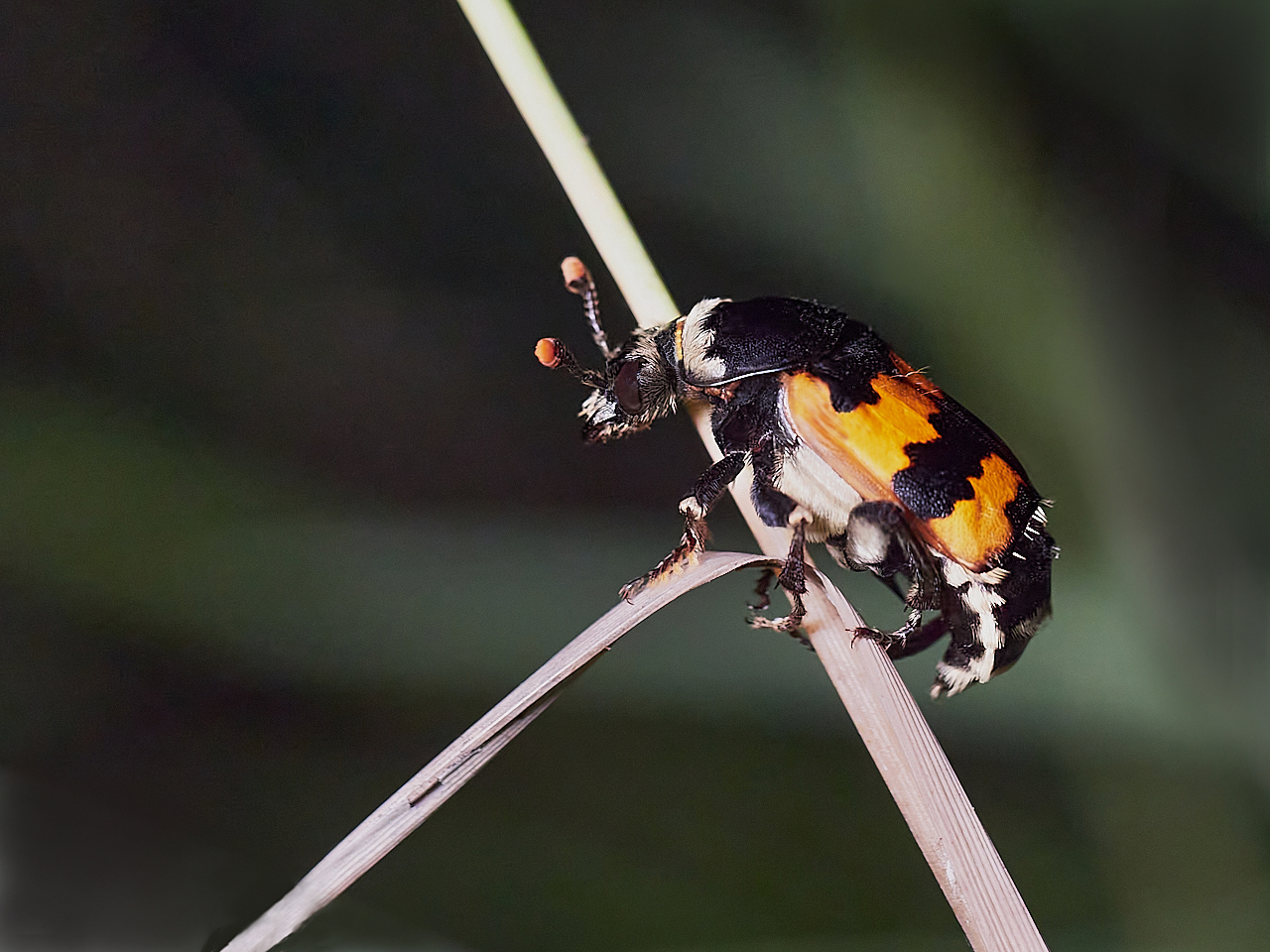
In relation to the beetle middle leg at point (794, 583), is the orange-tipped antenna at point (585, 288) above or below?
above

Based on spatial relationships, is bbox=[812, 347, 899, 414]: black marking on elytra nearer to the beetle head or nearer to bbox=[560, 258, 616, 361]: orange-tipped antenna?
the beetle head

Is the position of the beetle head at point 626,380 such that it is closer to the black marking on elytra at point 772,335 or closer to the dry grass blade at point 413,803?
the black marking on elytra at point 772,335

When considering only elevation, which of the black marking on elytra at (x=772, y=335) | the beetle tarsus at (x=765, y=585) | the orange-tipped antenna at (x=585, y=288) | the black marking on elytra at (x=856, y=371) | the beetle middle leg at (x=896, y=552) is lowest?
the beetle middle leg at (x=896, y=552)

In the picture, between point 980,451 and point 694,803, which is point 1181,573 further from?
point 694,803

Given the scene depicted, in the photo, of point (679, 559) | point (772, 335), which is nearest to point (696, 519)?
point (679, 559)

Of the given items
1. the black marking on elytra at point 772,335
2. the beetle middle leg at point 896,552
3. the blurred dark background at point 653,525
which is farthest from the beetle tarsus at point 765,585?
the blurred dark background at point 653,525

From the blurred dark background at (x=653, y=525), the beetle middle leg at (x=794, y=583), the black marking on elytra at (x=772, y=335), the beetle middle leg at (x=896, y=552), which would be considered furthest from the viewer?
the blurred dark background at (x=653, y=525)
